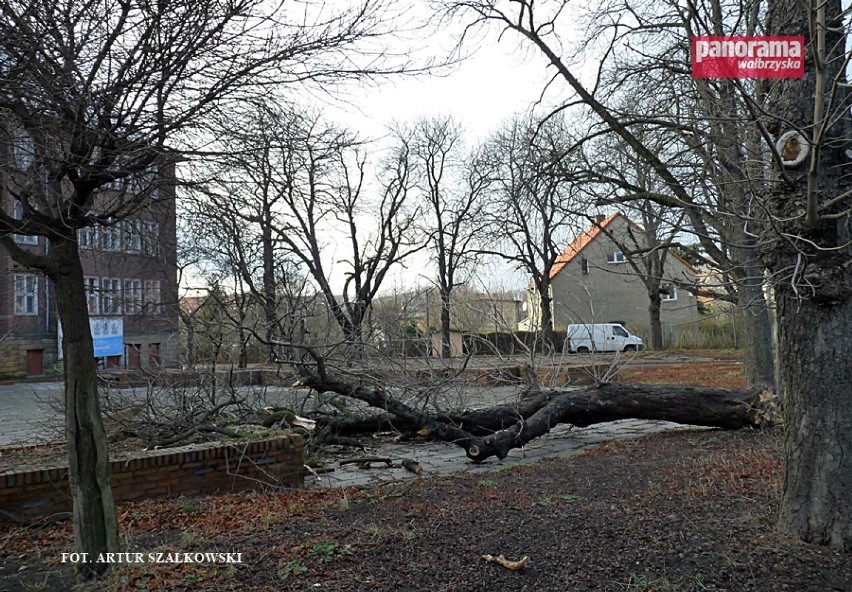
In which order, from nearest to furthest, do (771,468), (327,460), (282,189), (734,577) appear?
(734,577) → (282,189) → (771,468) → (327,460)

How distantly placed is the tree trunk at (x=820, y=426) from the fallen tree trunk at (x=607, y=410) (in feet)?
16.0

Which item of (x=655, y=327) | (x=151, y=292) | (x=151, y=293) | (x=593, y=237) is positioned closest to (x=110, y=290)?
(x=151, y=292)

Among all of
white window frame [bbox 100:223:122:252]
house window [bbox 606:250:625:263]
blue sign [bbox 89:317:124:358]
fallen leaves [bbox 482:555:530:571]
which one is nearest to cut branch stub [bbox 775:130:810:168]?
fallen leaves [bbox 482:555:530:571]

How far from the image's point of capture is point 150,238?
5.37 metres

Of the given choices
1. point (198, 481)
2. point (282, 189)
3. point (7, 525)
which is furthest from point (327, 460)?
point (282, 189)

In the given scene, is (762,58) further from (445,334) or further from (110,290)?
(445,334)

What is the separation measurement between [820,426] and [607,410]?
18.5 feet

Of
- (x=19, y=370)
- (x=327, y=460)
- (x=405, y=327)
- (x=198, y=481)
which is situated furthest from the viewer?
(x=19, y=370)

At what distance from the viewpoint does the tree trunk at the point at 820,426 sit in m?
3.73

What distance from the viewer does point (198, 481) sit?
640 centimetres

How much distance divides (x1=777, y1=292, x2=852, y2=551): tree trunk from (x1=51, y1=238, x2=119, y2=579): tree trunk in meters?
3.85

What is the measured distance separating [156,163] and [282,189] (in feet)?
4.34

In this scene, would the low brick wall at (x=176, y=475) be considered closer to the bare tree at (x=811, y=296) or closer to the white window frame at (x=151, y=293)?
the white window frame at (x=151, y=293)

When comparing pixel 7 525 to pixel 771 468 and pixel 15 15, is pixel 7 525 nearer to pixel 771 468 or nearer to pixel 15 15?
pixel 15 15
